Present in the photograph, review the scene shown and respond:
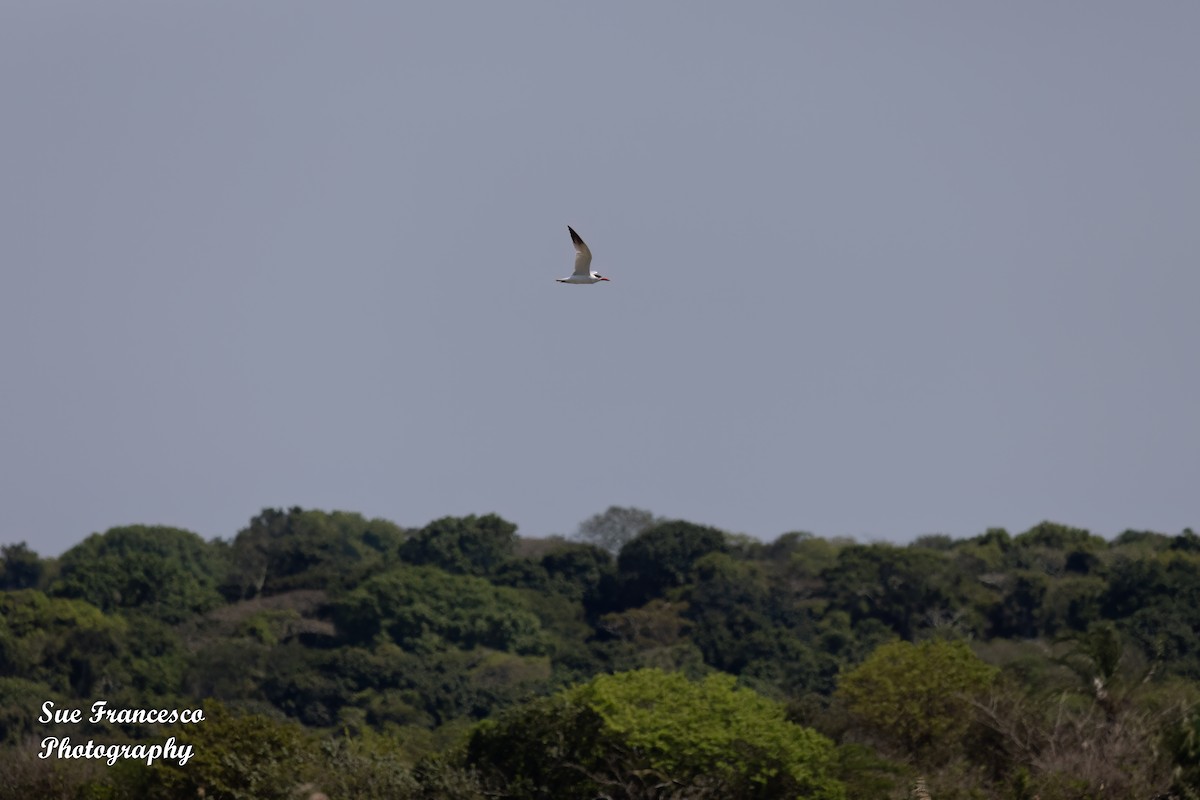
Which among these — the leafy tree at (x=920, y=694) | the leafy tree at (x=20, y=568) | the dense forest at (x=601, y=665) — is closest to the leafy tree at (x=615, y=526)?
the dense forest at (x=601, y=665)

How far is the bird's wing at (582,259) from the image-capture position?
100 ft

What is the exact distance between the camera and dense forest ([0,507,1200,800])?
3391 centimetres

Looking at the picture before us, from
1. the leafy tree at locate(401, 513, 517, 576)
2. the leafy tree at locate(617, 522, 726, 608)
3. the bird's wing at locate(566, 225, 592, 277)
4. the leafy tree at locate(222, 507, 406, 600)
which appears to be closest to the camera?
the bird's wing at locate(566, 225, 592, 277)

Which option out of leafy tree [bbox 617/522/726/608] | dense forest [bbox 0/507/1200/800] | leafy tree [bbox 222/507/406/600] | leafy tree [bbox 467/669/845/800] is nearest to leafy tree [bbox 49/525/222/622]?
dense forest [bbox 0/507/1200/800]

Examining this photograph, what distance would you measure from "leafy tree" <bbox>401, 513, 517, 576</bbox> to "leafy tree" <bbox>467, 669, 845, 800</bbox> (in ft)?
222

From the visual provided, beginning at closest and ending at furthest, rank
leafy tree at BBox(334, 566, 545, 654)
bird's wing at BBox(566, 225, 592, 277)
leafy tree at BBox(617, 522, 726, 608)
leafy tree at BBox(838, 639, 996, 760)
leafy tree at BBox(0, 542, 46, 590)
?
bird's wing at BBox(566, 225, 592, 277) < leafy tree at BBox(838, 639, 996, 760) < leafy tree at BBox(334, 566, 545, 654) < leafy tree at BBox(617, 522, 726, 608) < leafy tree at BBox(0, 542, 46, 590)

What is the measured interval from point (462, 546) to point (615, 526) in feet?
120

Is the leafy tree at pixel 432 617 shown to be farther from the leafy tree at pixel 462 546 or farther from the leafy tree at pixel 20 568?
the leafy tree at pixel 20 568

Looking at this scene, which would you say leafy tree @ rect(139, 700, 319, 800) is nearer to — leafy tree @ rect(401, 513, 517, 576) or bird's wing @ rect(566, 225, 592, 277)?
bird's wing @ rect(566, 225, 592, 277)

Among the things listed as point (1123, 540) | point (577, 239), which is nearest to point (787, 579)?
point (1123, 540)

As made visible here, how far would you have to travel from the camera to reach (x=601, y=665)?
81812mm

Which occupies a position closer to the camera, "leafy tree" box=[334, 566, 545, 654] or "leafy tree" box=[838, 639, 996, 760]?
"leafy tree" box=[838, 639, 996, 760]

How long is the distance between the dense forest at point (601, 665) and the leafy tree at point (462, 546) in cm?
15

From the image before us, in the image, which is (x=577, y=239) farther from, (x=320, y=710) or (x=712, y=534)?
(x=712, y=534)
